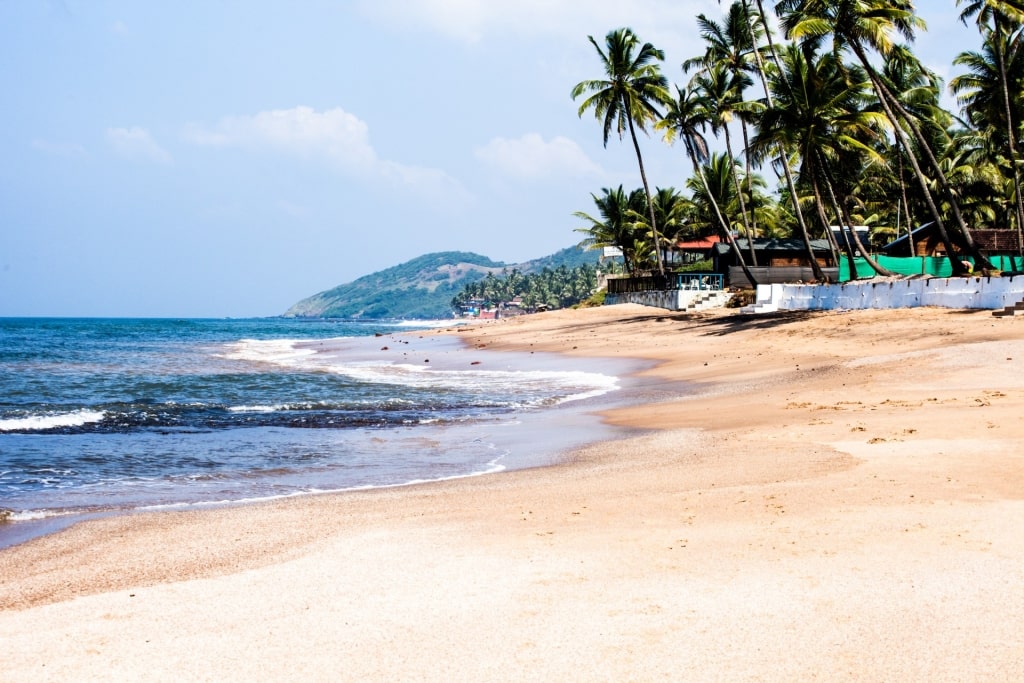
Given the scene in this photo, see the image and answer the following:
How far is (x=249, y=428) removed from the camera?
1582cm

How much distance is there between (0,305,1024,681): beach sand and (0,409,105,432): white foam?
912 cm

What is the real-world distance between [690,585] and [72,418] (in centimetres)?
1522

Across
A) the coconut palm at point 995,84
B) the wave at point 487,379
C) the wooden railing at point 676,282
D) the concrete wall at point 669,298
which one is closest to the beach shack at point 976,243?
the coconut palm at point 995,84

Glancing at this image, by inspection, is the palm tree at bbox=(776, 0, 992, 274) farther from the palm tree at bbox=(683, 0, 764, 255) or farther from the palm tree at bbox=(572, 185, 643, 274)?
the palm tree at bbox=(572, 185, 643, 274)

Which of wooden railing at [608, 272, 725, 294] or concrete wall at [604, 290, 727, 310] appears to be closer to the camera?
concrete wall at [604, 290, 727, 310]

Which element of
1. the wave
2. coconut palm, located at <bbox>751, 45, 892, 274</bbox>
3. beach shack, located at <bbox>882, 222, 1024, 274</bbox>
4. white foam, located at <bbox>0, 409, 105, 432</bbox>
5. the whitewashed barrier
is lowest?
the wave

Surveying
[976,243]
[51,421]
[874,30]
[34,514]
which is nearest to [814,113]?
[874,30]

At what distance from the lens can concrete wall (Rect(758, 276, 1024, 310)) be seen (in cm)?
2612

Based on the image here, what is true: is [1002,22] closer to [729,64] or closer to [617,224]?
[729,64]

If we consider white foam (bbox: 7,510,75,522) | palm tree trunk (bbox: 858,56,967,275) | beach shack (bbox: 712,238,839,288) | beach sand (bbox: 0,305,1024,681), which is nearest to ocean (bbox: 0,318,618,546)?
white foam (bbox: 7,510,75,522)

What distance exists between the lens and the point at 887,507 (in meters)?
6.92

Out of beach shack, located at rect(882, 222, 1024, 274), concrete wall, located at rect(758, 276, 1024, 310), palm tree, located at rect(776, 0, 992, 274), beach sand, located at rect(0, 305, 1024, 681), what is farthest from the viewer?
beach shack, located at rect(882, 222, 1024, 274)

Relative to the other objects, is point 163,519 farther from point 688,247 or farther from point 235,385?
point 688,247

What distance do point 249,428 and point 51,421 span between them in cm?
405
